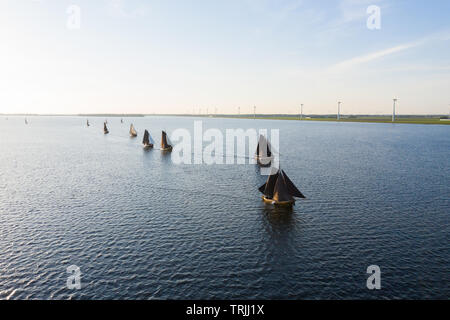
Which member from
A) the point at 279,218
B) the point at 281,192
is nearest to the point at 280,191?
the point at 281,192

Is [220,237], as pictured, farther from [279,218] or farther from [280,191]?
[280,191]

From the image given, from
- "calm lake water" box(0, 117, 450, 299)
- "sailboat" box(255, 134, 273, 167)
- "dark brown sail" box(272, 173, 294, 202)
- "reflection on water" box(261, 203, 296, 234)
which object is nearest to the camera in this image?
"calm lake water" box(0, 117, 450, 299)

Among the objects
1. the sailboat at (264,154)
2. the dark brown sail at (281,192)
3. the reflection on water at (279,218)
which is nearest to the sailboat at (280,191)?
the dark brown sail at (281,192)

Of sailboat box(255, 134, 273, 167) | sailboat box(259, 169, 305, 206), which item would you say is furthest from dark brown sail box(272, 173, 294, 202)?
sailboat box(255, 134, 273, 167)

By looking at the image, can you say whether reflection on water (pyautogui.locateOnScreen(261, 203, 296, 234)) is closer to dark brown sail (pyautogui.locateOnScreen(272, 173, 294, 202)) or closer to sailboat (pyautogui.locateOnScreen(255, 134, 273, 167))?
dark brown sail (pyautogui.locateOnScreen(272, 173, 294, 202))

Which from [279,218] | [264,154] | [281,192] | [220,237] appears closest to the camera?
[220,237]

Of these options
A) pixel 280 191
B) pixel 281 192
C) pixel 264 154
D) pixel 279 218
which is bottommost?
pixel 279 218
